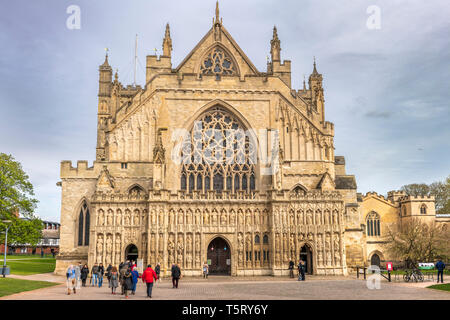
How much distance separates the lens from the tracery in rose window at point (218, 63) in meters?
42.5

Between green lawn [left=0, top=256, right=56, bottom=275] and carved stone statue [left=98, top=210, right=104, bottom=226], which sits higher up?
carved stone statue [left=98, top=210, right=104, bottom=226]

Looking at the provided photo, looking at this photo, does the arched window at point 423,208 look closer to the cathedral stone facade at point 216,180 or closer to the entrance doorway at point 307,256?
the cathedral stone facade at point 216,180

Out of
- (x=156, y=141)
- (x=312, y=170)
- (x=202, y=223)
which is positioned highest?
(x=156, y=141)

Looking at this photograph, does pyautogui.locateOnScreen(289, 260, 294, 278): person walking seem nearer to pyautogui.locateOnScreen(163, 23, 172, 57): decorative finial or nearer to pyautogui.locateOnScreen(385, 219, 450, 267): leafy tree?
pyautogui.locateOnScreen(385, 219, 450, 267): leafy tree

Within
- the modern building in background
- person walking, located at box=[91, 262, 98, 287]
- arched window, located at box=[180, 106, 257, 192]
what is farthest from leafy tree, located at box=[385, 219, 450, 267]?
the modern building in background

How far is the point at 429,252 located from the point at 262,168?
2118 centimetres

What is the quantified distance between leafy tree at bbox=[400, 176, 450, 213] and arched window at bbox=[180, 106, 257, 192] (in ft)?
129

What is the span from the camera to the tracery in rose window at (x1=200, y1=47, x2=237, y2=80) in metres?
42.5

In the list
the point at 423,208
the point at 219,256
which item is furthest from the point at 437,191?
the point at 219,256

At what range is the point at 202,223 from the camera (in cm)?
3550

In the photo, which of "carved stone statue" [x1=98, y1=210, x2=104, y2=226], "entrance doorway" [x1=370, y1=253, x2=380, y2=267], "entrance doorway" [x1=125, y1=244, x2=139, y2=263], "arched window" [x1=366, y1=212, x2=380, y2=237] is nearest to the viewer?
"carved stone statue" [x1=98, y1=210, x2=104, y2=226]

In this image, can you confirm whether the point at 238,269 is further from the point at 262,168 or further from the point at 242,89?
the point at 242,89
